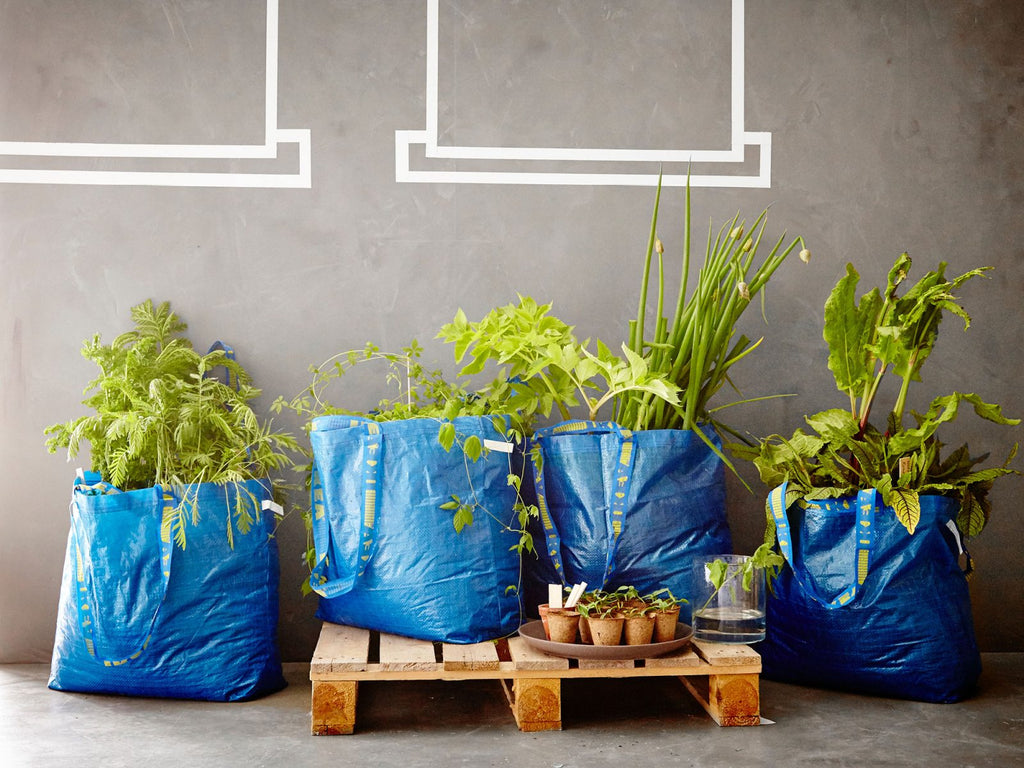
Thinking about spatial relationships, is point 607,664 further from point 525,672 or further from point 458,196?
point 458,196

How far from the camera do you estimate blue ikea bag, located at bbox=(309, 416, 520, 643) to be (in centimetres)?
208

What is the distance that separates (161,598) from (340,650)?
43cm

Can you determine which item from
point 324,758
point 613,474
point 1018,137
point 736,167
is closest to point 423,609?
point 324,758

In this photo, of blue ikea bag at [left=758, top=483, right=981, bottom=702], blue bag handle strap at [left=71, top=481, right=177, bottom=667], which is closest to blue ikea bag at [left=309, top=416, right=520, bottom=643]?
blue bag handle strap at [left=71, top=481, right=177, bottom=667]

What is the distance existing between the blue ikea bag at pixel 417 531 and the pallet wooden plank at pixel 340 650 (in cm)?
6

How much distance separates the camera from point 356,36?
2639 mm

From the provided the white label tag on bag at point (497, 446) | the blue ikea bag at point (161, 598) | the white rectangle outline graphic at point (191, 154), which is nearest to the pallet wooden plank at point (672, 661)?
the white label tag on bag at point (497, 446)

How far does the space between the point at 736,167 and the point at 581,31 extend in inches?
23.2

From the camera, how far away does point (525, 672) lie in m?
1.94

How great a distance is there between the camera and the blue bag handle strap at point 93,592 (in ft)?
6.83

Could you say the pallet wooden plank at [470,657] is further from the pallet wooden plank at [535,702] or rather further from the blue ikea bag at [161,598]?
the blue ikea bag at [161,598]

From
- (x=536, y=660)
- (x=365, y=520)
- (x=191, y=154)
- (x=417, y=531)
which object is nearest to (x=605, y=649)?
(x=536, y=660)

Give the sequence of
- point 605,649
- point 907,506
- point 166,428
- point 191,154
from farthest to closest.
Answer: point 191,154
point 166,428
point 907,506
point 605,649

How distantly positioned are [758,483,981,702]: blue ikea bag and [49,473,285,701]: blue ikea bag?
1.27 metres
